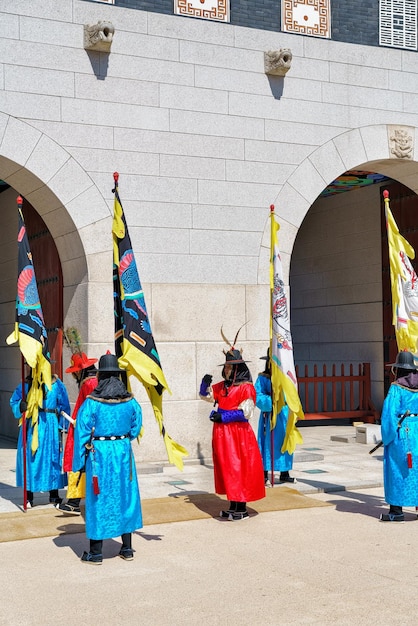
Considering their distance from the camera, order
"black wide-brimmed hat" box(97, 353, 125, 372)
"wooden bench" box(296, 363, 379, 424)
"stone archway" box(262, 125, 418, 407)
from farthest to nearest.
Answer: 1. "wooden bench" box(296, 363, 379, 424)
2. "stone archway" box(262, 125, 418, 407)
3. "black wide-brimmed hat" box(97, 353, 125, 372)

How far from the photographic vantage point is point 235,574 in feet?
19.1

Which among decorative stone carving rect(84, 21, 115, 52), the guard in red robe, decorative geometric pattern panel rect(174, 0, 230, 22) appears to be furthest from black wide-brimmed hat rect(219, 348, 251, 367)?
decorative geometric pattern panel rect(174, 0, 230, 22)

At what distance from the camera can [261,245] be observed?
1145 centimetres

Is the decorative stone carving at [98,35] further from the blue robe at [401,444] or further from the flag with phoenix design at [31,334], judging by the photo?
the blue robe at [401,444]

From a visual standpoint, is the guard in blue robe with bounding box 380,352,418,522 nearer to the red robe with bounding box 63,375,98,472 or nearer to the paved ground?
the paved ground

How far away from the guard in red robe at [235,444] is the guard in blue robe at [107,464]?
1.44 metres

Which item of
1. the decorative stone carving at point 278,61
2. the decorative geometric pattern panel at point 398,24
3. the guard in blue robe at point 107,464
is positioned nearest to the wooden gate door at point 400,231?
the decorative geometric pattern panel at point 398,24

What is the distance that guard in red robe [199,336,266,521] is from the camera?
770 centimetres

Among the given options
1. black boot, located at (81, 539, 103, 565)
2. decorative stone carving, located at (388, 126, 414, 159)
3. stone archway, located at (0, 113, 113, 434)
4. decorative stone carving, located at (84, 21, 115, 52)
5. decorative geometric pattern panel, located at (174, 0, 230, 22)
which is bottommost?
black boot, located at (81, 539, 103, 565)

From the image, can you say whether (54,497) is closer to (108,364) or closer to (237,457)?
(237,457)

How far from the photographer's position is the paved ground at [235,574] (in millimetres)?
4984

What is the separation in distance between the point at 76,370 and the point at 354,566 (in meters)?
3.49

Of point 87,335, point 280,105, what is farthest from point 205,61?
point 87,335

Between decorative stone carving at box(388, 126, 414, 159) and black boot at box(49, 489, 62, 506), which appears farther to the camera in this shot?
decorative stone carving at box(388, 126, 414, 159)
